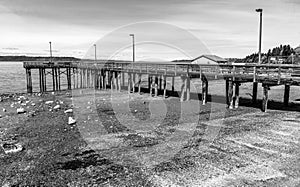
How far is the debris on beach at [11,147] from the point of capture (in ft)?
38.1

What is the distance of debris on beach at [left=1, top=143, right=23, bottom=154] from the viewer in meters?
11.6

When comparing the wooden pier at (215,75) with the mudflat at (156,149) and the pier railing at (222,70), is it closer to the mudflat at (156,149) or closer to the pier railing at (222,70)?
the pier railing at (222,70)

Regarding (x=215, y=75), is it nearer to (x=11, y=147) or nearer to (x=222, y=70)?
(x=222, y=70)

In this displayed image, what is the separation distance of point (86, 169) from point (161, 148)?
11.5 ft

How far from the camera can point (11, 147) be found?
12.1 metres

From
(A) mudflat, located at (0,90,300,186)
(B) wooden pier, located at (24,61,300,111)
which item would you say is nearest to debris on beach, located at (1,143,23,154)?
(A) mudflat, located at (0,90,300,186)

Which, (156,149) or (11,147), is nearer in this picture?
(156,149)

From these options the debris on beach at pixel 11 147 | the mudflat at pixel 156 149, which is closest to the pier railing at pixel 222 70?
the mudflat at pixel 156 149

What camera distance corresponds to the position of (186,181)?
8.38 metres

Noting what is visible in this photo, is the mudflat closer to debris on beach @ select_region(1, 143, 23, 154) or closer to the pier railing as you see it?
debris on beach @ select_region(1, 143, 23, 154)

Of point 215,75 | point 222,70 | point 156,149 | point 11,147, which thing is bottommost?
point 11,147

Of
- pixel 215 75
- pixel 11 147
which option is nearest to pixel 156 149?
pixel 11 147

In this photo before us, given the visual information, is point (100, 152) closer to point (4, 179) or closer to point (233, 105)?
point (4, 179)

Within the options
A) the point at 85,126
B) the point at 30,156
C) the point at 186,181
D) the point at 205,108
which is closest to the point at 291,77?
the point at 205,108
